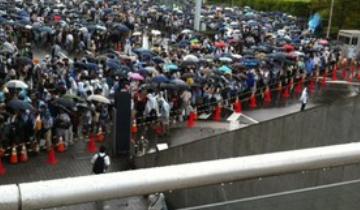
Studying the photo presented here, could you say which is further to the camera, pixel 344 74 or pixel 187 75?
pixel 344 74

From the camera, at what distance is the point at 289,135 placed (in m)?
9.88

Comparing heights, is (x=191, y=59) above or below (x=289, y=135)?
below

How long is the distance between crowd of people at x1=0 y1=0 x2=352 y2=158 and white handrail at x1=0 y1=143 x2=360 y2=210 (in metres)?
12.7

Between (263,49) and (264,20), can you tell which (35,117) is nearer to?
(263,49)

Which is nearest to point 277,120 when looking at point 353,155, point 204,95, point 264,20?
point 353,155

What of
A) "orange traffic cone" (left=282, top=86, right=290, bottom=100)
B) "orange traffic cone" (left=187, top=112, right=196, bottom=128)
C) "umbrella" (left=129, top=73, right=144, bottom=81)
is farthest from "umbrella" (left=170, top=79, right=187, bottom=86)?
"orange traffic cone" (left=282, top=86, right=290, bottom=100)

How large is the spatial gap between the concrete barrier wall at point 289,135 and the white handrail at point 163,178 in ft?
21.8

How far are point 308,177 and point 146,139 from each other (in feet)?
45.1

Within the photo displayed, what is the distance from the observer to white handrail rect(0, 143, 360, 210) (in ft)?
5.86

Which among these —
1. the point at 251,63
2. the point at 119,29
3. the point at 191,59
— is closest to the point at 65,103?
the point at 191,59

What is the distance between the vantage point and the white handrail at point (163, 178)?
1785mm

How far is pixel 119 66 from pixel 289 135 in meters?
11.1

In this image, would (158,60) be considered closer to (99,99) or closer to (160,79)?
(160,79)

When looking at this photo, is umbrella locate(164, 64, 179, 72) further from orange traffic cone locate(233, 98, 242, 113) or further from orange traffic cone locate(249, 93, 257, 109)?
orange traffic cone locate(249, 93, 257, 109)
